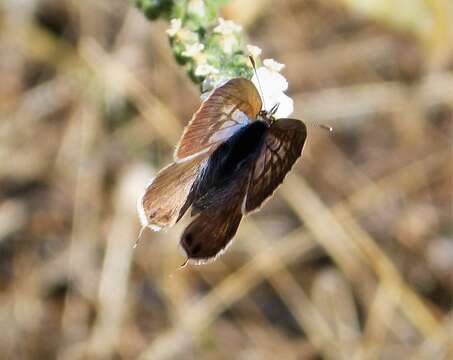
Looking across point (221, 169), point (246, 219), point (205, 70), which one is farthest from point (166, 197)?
point (246, 219)

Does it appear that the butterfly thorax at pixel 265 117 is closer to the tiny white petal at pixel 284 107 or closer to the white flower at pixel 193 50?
the tiny white petal at pixel 284 107

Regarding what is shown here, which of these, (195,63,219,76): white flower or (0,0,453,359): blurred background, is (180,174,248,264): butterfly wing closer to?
(195,63,219,76): white flower

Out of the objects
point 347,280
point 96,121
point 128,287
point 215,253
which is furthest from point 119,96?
point 215,253

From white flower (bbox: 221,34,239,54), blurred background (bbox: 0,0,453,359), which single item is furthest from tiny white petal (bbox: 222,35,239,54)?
blurred background (bbox: 0,0,453,359)

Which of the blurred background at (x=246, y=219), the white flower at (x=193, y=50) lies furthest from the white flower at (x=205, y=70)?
the blurred background at (x=246, y=219)

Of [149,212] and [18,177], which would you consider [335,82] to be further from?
[149,212]

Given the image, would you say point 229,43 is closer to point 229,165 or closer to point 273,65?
point 273,65

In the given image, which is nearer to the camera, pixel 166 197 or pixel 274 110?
pixel 166 197
